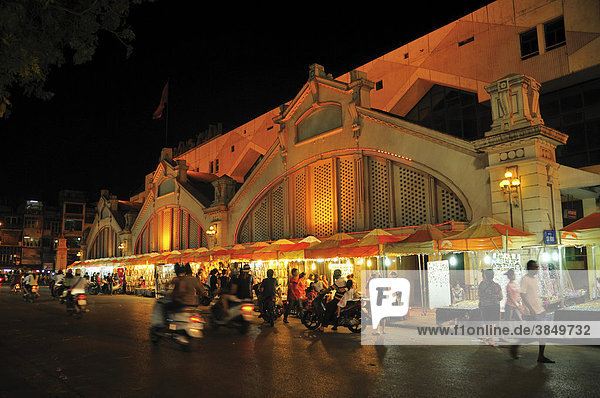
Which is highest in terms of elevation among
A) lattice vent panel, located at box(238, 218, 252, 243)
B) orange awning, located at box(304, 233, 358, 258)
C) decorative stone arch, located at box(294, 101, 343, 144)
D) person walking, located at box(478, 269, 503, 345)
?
decorative stone arch, located at box(294, 101, 343, 144)

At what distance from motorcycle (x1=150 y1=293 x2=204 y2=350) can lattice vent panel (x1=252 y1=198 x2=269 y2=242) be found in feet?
53.5

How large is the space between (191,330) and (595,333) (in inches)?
363

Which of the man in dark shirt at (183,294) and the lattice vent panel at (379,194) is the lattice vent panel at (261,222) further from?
the man in dark shirt at (183,294)

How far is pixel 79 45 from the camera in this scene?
10172 mm

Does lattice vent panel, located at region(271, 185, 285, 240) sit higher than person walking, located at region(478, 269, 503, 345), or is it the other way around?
lattice vent panel, located at region(271, 185, 285, 240)

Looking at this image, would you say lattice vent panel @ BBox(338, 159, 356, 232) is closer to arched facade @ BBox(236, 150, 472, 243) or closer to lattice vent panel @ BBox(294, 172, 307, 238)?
arched facade @ BBox(236, 150, 472, 243)

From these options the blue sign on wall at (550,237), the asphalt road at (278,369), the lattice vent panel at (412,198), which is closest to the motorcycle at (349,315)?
the asphalt road at (278,369)

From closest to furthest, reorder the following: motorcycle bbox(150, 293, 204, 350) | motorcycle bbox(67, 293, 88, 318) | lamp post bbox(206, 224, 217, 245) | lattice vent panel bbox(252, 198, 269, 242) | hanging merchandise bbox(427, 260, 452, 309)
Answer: motorcycle bbox(150, 293, 204, 350)
hanging merchandise bbox(427, 260, 452, 309)
motorcycle bbox(67, 293, 88, 318)
lattice vent panel bbox(252, 198, 269, 242)
lamp post bbox(206, 224, 217, 245)

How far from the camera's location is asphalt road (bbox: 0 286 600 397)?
689cm

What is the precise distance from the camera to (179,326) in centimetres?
1041

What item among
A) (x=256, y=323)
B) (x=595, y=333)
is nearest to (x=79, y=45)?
(x=256, y=323)

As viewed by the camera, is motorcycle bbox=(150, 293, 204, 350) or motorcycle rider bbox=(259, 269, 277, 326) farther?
motorcycle rider bbox=(259, 269, 277, 326)

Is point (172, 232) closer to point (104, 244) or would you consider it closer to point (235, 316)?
point (104, 244)

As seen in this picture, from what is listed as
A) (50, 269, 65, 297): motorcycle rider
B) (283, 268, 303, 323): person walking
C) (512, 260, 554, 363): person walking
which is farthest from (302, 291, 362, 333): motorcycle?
(50, 269, 65, 297): motorcycle rider
